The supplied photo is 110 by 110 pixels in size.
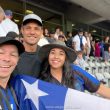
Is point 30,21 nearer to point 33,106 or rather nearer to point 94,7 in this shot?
point 33,106

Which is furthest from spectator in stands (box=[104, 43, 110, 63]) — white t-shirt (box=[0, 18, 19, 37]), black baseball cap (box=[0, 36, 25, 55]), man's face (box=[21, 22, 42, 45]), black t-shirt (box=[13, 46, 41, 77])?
black baseball cap (box=[0, 36, 25, 55])

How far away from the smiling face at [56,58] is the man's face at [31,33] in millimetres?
323

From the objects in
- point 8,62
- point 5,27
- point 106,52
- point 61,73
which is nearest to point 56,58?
point 61,73

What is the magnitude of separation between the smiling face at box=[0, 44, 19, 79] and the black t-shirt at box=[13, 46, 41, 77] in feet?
2.21

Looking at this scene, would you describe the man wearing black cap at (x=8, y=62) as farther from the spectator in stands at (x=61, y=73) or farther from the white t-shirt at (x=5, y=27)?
the white t-shirt at (x=5, y=27)

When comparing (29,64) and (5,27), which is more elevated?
(5,27)

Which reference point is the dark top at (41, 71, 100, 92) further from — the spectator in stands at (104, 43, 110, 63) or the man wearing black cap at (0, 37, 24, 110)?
the spectator in stands at (104, 43, 110, 63)

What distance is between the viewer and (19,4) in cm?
1441

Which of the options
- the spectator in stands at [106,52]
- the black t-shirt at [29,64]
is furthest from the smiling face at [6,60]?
the spectator in stands at [106,52]

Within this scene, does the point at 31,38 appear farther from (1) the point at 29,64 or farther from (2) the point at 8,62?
(2) the point at 8,62

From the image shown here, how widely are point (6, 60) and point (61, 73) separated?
0.92 meters

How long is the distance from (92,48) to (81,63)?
4.52 m

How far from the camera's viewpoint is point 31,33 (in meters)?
3.26

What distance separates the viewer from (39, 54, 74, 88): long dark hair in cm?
299
